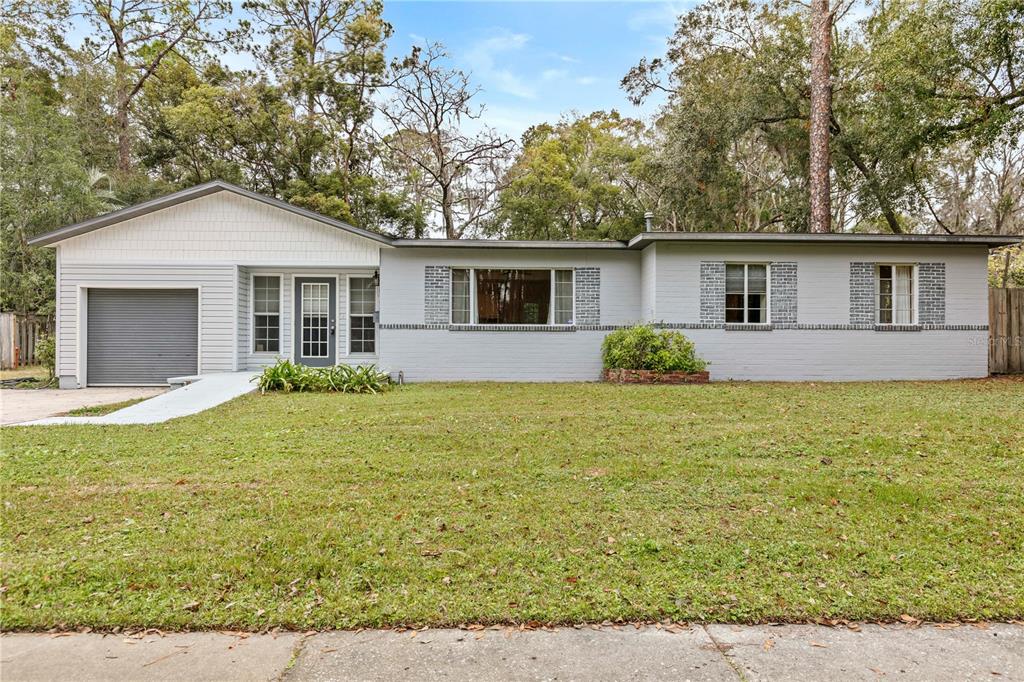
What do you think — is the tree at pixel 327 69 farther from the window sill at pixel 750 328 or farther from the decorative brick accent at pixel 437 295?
the window sill at pixel 750 328

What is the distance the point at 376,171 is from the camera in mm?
22797

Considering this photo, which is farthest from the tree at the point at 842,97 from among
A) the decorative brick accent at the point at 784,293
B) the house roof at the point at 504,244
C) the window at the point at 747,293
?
the house roof at the point at 504,244

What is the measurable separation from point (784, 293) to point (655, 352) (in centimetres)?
333

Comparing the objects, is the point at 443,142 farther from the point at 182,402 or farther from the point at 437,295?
the point at 182,402

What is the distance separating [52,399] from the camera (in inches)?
396

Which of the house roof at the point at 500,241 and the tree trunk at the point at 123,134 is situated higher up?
the tree trunk at the point at 123,134

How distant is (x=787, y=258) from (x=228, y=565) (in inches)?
485

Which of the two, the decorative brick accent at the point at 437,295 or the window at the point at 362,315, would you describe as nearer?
the decorative brick accent at the point at 437,295

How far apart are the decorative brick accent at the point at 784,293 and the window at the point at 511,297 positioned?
4398 mm

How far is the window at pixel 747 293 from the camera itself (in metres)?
12.5

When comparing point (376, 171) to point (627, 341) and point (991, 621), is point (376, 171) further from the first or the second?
point (991, 621)

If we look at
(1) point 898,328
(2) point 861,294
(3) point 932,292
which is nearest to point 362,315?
(2) point 861,294

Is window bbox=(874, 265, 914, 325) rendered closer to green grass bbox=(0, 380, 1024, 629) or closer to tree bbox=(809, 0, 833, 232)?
tree bbox=(809, 0, 833, 232)

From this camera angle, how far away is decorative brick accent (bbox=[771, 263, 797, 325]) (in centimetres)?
1241
